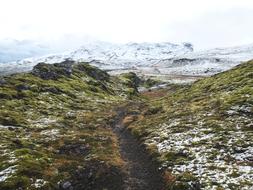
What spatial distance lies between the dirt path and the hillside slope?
1.27m

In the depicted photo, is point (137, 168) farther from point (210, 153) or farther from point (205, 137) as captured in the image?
point (205, 137)

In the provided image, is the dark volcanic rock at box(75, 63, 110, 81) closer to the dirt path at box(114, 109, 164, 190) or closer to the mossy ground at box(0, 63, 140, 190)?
the mossy ground at box(0, 63, 140, 190)

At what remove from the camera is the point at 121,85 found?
162 meters

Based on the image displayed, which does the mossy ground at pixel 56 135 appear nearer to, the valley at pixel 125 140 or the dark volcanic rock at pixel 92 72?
the valley at pixel 125 140

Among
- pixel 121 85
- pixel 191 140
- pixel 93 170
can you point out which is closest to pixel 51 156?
pixel 93 170

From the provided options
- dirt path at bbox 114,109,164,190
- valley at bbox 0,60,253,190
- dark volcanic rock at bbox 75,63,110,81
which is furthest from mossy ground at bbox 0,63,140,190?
dark volcanic rock at bbox 75,63,110,81

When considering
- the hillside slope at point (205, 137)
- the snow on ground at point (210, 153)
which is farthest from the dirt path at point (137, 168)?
the snow on ground at point (210, 153)

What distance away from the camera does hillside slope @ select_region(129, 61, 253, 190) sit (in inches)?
1628

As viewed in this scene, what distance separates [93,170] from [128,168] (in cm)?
447

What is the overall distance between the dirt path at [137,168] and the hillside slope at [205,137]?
127 cm

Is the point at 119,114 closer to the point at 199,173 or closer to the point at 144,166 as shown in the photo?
the point at 144,166

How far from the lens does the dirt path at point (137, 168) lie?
42.7 meters

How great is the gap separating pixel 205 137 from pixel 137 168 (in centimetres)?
1338

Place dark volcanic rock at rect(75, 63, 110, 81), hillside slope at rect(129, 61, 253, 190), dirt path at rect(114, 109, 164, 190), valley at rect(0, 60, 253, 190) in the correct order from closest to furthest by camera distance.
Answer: hillside slope at rect(129, 61, 253, 190) → dirt path at rect(114, 109, 164, 190) → valley at rect(0, 60, 253, 190) → dark volcanic rock at rect(75, 63, 110, 81)
